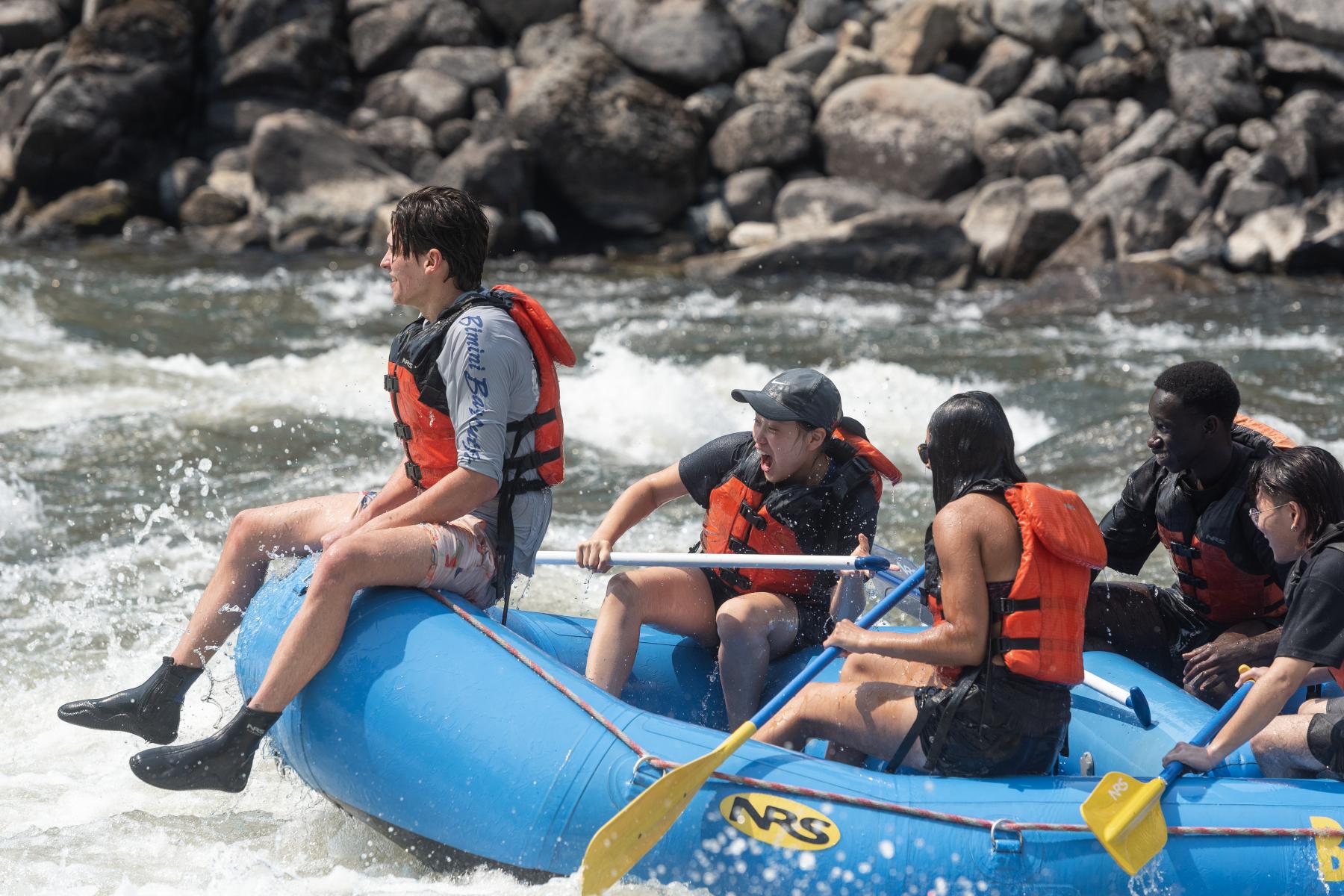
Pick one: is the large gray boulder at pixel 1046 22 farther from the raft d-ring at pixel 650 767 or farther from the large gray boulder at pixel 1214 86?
the raft d-ring at pixel 650 767

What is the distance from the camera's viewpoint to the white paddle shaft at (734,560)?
3.54 meters

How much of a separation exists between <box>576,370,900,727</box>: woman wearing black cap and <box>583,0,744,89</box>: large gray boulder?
13.2 meters

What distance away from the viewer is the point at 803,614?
3822 mm

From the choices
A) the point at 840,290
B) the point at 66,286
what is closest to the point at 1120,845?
the point at 840,290

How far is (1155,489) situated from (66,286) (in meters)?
10.5

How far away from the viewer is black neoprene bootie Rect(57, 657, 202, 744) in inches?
133

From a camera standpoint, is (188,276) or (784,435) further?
(188,276)

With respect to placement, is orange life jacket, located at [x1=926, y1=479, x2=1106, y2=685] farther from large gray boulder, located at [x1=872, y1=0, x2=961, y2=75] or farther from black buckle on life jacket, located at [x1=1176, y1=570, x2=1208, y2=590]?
large gray boulder, located at [x1=872, y1=0, x2=961, y2=75]

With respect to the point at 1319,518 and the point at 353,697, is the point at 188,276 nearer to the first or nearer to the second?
the point at 353,697

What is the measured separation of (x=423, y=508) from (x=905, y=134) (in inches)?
512

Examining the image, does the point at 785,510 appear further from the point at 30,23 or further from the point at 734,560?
the point at 30,23

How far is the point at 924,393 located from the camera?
9.11m

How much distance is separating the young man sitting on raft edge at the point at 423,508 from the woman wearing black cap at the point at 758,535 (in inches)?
13.5

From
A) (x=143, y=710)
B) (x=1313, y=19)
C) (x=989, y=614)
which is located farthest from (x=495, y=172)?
(x=989, y=614)
